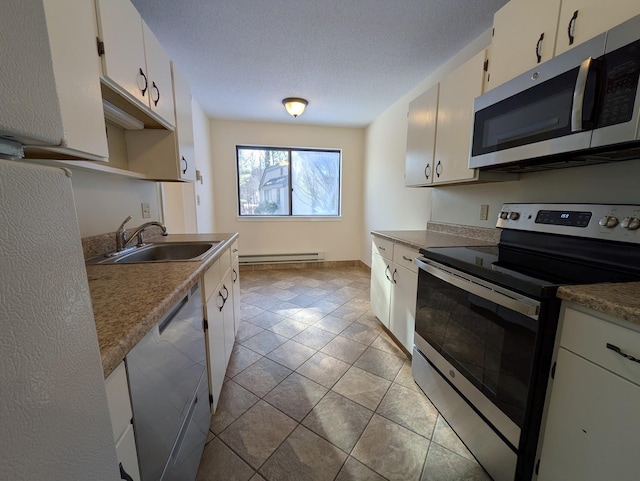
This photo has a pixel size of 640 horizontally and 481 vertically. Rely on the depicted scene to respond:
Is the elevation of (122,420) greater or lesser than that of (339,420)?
greater

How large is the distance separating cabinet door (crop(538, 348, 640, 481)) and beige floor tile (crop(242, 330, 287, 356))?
170 centimetres

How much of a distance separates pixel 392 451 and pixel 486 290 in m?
0.91

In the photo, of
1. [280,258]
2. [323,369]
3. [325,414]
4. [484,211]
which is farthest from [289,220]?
[325,414]

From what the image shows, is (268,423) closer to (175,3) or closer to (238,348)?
(238,348)

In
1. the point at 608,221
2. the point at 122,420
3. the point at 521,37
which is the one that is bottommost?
the point at 122,420

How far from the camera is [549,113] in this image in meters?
1.17

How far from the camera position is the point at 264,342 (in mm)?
2230

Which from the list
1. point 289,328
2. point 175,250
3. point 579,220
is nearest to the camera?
point 579,220

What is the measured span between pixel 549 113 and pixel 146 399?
6.08 ft

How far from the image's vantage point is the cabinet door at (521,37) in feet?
3.93

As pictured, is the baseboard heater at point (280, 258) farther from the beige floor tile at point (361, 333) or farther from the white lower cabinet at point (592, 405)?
the white lower cabinet at point (592, 405)

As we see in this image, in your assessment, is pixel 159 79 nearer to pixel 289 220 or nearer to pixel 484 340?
pixel 484 340

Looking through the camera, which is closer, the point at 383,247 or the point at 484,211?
the point at 484,211

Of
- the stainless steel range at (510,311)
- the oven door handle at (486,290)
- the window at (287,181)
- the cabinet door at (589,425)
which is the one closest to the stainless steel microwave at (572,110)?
the stainless steel range at (510,311)
